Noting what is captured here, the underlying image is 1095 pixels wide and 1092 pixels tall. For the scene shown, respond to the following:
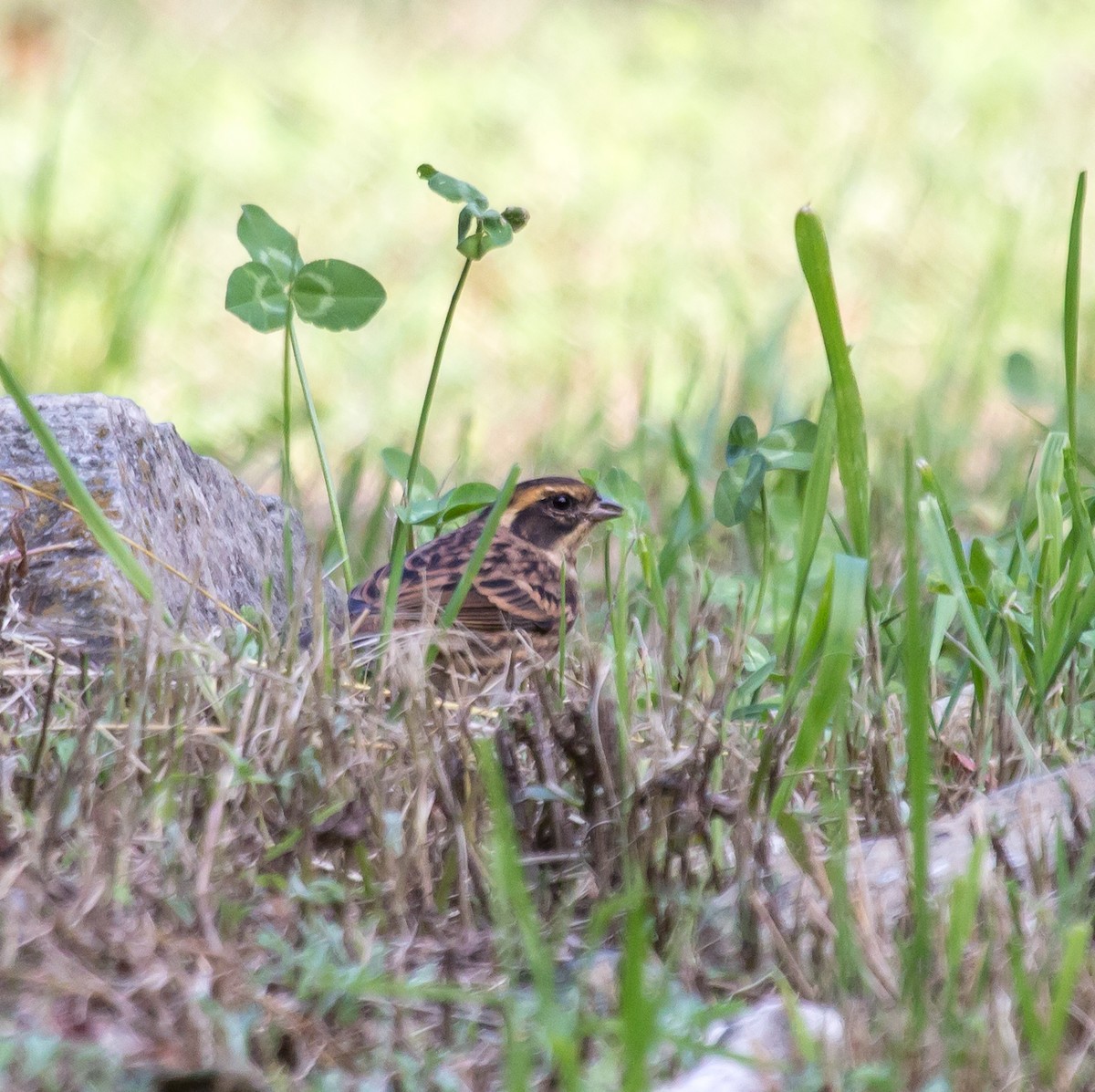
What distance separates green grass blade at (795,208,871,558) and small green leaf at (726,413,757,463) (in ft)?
2.80

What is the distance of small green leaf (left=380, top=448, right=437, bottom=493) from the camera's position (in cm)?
448

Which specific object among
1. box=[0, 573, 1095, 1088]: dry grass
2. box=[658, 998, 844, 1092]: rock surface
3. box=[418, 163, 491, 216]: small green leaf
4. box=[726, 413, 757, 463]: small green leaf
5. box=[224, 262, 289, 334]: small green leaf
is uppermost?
box=[418, 163, 491, 216]: small green leaf

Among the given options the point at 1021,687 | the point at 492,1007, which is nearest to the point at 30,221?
the point at 1021,687

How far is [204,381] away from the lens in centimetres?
719

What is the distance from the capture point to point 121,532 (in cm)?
359

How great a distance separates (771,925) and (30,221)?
656 centimetres

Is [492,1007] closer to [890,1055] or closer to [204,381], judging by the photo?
[890,1055]

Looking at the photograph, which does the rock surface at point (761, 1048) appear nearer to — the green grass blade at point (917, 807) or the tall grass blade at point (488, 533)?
the green grass blade at point (917, 807)

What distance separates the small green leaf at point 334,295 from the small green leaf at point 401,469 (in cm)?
64

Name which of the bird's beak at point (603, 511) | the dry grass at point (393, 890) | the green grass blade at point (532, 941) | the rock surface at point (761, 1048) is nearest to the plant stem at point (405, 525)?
the dry grass at point (393, 890)

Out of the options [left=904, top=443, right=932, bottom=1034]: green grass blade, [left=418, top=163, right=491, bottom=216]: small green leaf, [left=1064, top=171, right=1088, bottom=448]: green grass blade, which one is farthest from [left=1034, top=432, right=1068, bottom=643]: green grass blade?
[left=418, top=163, right=491, bottom=216]: small green leaf

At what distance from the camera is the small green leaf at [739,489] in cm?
402

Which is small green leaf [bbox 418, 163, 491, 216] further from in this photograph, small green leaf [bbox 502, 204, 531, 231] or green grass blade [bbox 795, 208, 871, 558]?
green grass blade [bbox 795, 208, 871, 558]

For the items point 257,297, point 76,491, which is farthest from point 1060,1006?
point 257,297
